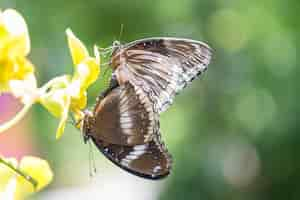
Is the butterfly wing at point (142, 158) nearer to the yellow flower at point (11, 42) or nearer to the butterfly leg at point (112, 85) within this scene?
the butterfly leg at point (112, 85)

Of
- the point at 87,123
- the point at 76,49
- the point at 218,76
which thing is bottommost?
the point at 218,76

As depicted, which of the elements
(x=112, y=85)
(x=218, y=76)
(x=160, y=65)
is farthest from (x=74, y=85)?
(x=218, y=76)

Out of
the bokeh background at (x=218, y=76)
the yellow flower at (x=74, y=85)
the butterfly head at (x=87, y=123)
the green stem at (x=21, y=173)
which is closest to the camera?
the green stem at (x=21, y=173)

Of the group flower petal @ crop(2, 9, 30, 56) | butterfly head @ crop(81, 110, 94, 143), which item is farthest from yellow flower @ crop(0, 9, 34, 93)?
butterfly head @ crop(81, 110, 94, 143)

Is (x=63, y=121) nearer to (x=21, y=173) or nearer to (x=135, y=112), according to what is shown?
(x=21, y=173)

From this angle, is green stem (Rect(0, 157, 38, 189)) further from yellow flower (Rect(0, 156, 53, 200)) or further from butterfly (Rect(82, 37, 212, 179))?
butterfly (Rect(82, 37, 212, 179))

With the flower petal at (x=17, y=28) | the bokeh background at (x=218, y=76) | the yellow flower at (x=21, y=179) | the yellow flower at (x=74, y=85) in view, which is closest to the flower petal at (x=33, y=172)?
the yellow flower at (x=21, y=179)

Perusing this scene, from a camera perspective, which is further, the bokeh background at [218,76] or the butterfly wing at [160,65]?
the bokeh background at [218,76]
